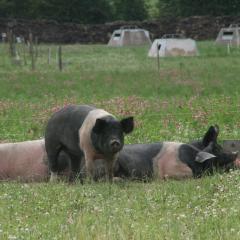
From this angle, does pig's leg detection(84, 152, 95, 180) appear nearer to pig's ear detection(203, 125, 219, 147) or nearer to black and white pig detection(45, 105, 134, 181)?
black and white pig detection(45, 105, 134, 181)

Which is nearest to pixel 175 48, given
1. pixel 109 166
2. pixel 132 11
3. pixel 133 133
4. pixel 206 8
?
pixel 133 133

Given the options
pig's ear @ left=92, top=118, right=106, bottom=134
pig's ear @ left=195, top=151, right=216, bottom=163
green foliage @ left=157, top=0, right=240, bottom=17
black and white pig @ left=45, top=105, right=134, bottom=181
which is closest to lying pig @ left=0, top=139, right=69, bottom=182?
black and white pig @ left=45, top=105, right=134, bottom=181

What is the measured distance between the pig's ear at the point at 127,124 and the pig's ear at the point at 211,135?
127cm

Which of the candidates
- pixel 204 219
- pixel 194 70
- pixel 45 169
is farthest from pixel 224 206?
pixel 194 70

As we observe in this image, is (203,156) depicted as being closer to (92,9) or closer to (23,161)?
(23,161)

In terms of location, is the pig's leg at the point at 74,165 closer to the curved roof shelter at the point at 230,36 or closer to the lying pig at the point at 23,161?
the lying pig at the point at 23,161

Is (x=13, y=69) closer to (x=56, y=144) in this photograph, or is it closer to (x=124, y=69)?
(x=124, y=69)

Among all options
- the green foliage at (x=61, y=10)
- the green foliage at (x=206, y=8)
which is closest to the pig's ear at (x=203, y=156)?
the green foliage at (x=206, y=8)

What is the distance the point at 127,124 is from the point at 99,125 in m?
0.36

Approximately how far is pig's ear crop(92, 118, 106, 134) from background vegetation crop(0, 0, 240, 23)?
5422cm

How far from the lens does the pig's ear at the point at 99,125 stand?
808 centimetres

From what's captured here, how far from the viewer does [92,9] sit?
62688 millimetres

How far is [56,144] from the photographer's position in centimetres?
884

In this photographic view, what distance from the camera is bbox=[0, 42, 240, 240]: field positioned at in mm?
5645
